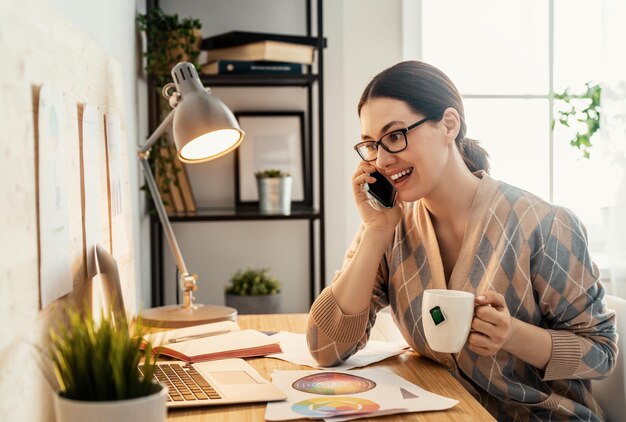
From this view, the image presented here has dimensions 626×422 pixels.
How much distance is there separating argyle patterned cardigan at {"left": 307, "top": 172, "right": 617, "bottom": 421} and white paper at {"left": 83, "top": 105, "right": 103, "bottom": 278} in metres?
0.44

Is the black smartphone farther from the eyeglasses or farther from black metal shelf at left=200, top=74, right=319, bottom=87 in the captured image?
black metal shelf at left=200, top=74, right=319, bottom=87

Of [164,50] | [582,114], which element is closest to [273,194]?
[164,50]

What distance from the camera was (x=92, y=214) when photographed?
1368 mm

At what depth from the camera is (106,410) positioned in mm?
748

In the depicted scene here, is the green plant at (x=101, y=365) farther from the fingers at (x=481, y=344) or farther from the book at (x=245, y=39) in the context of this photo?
the book at (x=245, y=39)

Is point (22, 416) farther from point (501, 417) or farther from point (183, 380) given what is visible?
point (501, 417)

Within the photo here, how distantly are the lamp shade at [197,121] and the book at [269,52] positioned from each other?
92 cm

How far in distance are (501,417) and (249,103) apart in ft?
5.63

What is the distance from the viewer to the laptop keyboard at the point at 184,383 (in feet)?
3.84

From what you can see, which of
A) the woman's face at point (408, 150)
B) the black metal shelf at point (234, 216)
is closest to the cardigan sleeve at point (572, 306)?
the woman's face at point (408, 150)

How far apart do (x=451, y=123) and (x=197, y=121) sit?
0.53 meters

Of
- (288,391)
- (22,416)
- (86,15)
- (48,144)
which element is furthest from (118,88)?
(22,416)

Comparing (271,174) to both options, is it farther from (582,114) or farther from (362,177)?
(582,114)

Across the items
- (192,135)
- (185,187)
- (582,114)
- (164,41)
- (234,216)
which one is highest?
(164,41)
